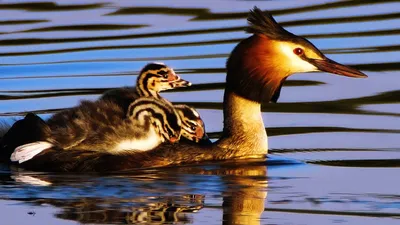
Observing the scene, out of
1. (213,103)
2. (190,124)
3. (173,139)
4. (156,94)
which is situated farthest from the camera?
(213,103)

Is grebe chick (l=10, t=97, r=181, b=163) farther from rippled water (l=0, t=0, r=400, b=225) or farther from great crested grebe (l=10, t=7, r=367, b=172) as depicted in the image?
great crested grebe (l=10, t=7, r=367, b=172)

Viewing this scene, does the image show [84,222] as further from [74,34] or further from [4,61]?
[74,34]

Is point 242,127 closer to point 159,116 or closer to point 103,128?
point 159,116

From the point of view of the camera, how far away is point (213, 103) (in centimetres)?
1622

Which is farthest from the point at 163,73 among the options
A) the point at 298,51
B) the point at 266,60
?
the point at 298,51

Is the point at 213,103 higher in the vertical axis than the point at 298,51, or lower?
lower

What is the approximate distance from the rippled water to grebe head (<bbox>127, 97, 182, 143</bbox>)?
1.20 ft

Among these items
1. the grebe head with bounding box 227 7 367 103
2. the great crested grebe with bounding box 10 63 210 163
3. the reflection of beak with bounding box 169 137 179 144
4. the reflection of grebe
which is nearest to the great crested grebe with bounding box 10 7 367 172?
the grebe head with bounding box 227 7 367 103

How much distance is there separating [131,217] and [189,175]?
173 centimetres

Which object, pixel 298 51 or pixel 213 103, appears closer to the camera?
pixel 298 51

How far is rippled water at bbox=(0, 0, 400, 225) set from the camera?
1161 cm

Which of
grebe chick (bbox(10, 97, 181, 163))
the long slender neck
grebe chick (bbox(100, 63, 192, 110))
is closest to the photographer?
grebe chick (bbox(10, 97, 181, 163))

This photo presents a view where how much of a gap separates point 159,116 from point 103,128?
1.65 feet

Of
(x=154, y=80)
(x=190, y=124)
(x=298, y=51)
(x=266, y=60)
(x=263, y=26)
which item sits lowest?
(x=190, y=124)
